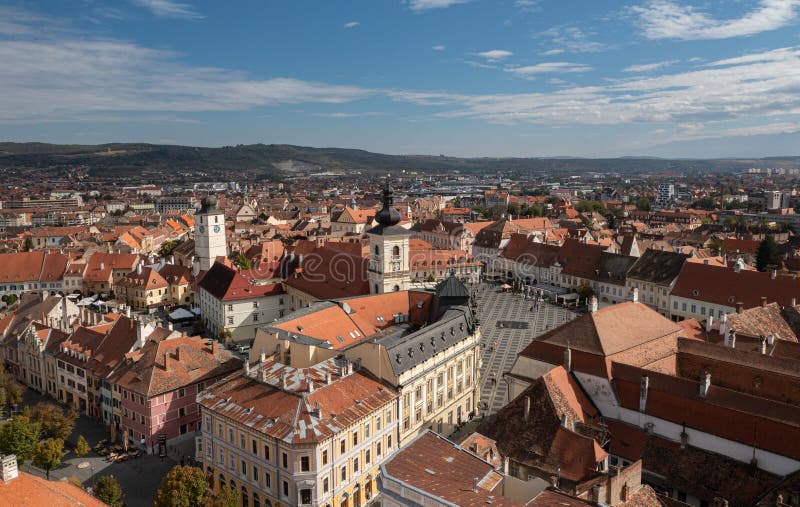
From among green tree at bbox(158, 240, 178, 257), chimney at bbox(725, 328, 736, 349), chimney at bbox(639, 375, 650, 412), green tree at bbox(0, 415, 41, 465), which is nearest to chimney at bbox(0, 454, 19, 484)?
green tree at bbox(0, 415, 41, 465)

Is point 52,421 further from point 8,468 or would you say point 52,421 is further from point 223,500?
point 223,500

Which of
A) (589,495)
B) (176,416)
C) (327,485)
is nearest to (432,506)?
(589,495)

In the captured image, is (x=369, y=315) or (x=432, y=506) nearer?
(x=432, y=506)

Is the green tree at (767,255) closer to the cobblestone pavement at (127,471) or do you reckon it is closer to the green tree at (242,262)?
the green tree at (242,262)

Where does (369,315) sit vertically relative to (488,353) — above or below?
above

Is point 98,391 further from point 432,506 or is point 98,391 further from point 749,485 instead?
point 749,485

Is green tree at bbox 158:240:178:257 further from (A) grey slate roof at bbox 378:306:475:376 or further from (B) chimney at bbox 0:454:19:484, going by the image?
(B) chimney at bbox 0:454:19:484

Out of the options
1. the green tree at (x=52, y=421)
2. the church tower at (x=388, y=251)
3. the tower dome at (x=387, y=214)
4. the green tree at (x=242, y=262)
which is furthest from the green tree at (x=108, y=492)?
the green tree at (x=242, y=262)
